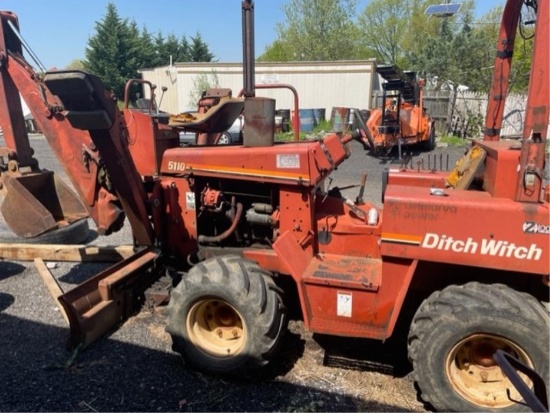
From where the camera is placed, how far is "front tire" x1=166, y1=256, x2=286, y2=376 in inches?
127

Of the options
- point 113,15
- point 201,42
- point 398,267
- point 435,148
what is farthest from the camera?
point 201,42

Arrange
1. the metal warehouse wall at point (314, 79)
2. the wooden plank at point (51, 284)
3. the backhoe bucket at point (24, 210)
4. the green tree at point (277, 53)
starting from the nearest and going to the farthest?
the wooden plank at point (51, 284)
the backhoe bucket at point (24, 210)
the metal warehouse wall at point (314, 79)
the green tree at point (277, 53)

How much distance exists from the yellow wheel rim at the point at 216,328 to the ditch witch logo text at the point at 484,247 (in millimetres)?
1465

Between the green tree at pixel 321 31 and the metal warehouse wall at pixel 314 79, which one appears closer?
the metal warehouse wall at pixel 314 79

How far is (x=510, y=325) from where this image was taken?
268 centimetres

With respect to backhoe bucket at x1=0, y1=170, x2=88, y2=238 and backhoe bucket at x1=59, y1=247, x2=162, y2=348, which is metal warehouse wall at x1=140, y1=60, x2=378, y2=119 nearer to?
backhoe bucket at x1=0, y1=170, x2=88, y2=238

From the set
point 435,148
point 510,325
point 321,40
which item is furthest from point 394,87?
point 321,40

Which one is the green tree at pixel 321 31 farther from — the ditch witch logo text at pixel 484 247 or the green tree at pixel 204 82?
the ditch witch logo text at pixel 484 247

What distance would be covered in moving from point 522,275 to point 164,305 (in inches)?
122

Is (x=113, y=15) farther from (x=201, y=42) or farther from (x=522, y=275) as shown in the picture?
(x=522, y=275)

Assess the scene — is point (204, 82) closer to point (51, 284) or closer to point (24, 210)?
point (24, 210)

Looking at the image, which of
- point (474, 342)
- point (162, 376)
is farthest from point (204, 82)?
point (474, 342)

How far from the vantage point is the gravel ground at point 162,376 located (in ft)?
10.3

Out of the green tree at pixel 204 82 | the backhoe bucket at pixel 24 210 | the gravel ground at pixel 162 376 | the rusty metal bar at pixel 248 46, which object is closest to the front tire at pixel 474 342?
the gravel ground at pixel 162 376
